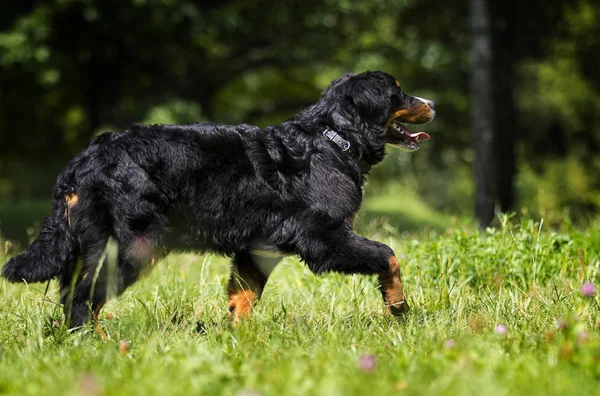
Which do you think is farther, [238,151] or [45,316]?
[238,151]

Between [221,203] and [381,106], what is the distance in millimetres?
1217

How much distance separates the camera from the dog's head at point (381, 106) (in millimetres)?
4371

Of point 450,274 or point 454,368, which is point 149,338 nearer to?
point 454,368

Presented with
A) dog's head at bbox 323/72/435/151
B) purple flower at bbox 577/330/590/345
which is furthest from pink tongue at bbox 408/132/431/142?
purple flower at bbox 577/330/590/345

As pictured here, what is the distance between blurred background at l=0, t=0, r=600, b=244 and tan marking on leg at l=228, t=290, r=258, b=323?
7.06m

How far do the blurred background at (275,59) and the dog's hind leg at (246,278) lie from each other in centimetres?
692

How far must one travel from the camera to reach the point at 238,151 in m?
4.12

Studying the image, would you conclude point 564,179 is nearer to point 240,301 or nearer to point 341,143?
point 341,143

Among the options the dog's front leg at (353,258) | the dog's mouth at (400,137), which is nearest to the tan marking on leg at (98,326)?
the dog's front leg at (353,258)

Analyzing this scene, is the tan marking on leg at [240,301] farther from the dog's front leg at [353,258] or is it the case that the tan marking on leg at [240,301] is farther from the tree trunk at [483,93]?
the tree trunk at [483,93]

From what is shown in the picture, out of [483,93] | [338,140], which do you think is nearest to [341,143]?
[338,140]

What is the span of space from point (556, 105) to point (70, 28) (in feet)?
55.4

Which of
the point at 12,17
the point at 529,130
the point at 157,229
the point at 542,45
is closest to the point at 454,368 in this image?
the point at 157,229

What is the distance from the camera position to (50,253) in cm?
394
